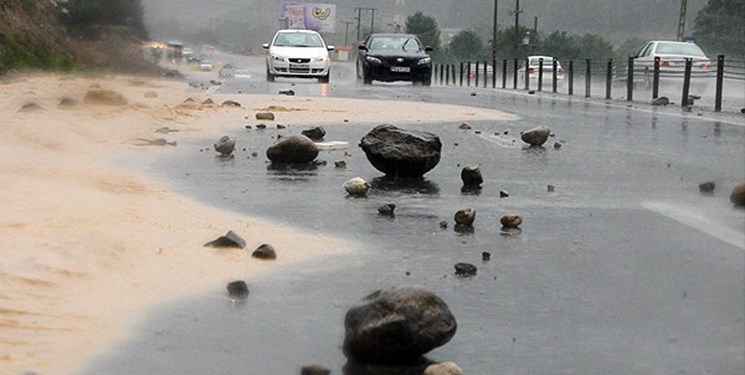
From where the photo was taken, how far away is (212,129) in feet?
50.1

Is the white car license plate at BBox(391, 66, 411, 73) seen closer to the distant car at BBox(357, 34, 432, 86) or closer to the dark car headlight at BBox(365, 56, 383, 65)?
the distant car at BBox(357, 34, 432, 86)

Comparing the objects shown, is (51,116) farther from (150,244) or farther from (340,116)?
(150,244)

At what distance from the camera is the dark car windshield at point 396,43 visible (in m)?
36.8

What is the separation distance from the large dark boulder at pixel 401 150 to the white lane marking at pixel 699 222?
1.95 meters

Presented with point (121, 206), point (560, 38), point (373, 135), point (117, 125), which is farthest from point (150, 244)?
point (560, 38)

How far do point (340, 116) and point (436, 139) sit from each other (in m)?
8.29

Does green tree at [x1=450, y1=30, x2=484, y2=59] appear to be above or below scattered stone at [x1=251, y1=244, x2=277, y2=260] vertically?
below

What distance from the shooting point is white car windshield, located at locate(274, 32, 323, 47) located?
3681 centimetres

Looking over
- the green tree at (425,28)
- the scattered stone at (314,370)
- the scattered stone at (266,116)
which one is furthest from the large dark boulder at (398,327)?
the green tree at (425,28)

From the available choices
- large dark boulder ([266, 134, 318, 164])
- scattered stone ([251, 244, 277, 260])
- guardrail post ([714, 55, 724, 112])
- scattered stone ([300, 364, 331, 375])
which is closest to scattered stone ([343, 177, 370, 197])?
large dark boulder ([266, 134, 318, 164])

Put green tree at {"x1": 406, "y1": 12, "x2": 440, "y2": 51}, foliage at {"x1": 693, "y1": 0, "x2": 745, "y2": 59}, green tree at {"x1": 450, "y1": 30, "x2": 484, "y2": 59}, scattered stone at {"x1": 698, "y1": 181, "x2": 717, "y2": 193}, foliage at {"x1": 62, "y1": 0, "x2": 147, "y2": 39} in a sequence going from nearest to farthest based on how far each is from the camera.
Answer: scattered stone at {"x1": 698, "y1": 181, "x2": 717, "y2": 193} < foliage at {"x1": 62, "y1": 0, "x2": 147, "y2": 39} < foliage at {"x1": 693, "y1": 0, "x2": 745, "y2": 59} < green tree at {"x1": 450, "y1": 30, "x2": 484, "y2": 59} < green tree at {"x1": 406, "y1": 12, "x2": 440, "y2": 51}

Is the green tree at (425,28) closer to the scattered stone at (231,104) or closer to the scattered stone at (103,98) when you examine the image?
the scattered stone at (231,104)

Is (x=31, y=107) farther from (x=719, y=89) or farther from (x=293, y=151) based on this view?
(x=719, y=89)

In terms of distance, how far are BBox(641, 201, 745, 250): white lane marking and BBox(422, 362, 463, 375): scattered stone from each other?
2890 millimetres
